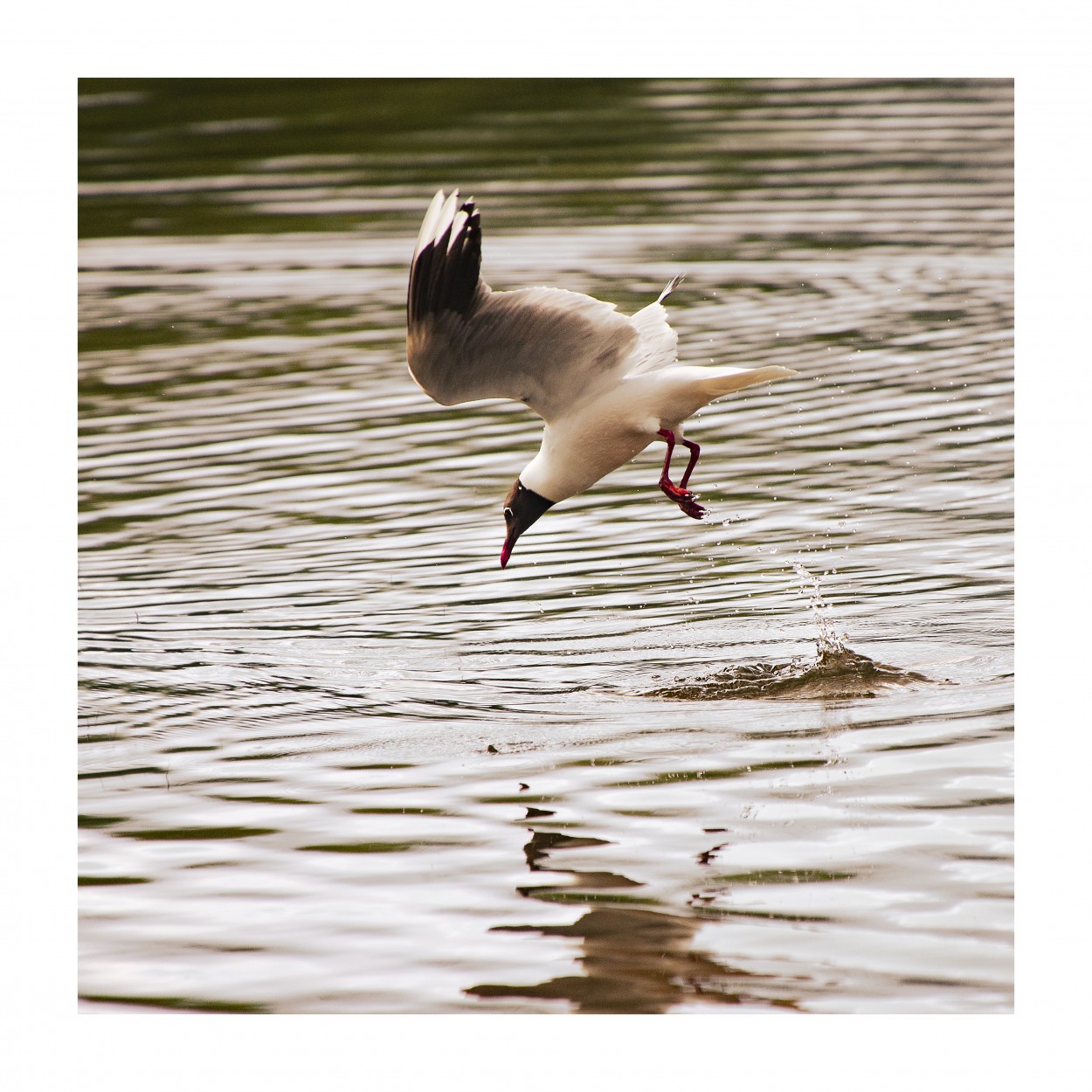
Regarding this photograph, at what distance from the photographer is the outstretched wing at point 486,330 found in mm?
5422

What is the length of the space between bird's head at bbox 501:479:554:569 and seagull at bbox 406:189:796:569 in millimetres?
242

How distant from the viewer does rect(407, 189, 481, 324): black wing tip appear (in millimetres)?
5367

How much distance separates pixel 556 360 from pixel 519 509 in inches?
38.8

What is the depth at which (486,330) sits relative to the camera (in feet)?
18.3

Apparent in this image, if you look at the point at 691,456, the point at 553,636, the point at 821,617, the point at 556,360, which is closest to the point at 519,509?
the point at 553,636

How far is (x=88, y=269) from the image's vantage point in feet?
42.4

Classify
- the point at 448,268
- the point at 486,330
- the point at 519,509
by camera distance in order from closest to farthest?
1. the point at 448,268
2. the point at 486,330
3. the point at 519,509

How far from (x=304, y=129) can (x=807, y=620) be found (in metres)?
10.9

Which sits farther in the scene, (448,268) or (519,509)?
(519,509)

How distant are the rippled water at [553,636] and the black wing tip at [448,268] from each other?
1285mm

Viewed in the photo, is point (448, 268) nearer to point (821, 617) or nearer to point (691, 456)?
point (691, 456)

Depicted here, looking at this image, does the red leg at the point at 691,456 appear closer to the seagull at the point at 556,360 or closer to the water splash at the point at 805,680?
the seagull at the point at 556,360

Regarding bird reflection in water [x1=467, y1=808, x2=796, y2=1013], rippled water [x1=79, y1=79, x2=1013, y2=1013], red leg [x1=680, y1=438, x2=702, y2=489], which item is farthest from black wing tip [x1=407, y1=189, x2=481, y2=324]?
bird reflection in water [x1=467, y1=808, x2=796, y2=1013]

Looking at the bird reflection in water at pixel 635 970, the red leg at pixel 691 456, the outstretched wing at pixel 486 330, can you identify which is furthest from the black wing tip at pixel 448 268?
the bird reflection in water at pixel 635 970
